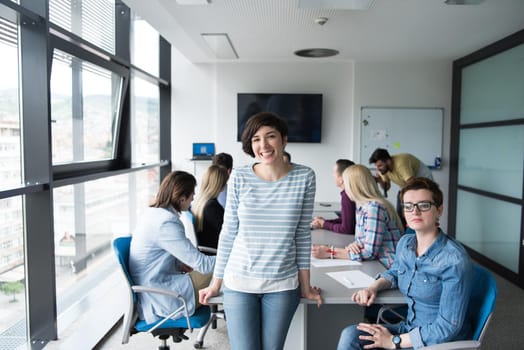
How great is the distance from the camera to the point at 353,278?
217cm

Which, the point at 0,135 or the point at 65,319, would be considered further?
the point at 65,319

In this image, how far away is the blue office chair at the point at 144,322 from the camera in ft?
7.27

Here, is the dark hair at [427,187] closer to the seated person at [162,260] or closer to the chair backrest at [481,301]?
the chair backrest at [481,301]

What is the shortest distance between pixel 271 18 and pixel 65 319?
125 inches

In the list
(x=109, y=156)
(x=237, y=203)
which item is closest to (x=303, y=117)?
(x=109, y=156)

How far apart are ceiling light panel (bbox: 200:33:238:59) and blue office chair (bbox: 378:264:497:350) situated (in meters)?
3.66

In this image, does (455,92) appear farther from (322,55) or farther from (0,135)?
(0,135)

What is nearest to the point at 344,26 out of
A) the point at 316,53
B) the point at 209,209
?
the point at 316,53

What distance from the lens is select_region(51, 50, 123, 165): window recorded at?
3.31m

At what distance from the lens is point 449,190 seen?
5.97m

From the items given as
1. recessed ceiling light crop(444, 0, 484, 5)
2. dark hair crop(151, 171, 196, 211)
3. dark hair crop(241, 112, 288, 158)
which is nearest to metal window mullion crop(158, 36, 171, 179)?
dark hair crop(151, 171, 196, 211)

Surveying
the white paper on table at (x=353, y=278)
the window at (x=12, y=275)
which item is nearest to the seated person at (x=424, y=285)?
the white paper on table at (x=353, y=278)

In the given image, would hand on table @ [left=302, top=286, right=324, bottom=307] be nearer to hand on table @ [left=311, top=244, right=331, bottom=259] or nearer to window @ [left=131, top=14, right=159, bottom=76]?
hand on table @ [left=311, top=244, right=331, bottom=259]

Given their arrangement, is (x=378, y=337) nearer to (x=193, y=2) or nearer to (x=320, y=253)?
(x=320, y=253)
